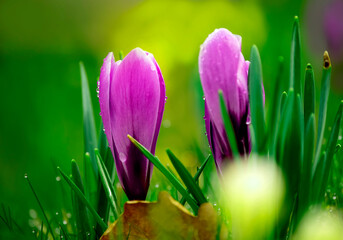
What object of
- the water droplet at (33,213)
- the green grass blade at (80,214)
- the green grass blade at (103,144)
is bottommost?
the water droplet at (33,213)

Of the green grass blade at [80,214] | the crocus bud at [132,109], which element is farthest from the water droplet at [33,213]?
the crocus bud at [132,109]

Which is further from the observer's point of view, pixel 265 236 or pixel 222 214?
pixel 222 214

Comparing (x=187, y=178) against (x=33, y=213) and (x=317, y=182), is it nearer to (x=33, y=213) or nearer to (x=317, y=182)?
(x=317, y=182)

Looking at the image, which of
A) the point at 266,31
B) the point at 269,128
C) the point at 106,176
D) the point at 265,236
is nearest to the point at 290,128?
the point at 269,128

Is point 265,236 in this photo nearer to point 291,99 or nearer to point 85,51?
point 291,99

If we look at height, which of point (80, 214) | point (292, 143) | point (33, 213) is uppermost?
point (292, 143)

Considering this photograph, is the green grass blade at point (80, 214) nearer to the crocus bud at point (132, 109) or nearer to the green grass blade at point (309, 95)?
the crocus bud at point (132, 109)

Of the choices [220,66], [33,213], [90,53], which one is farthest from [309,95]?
[90,53]
